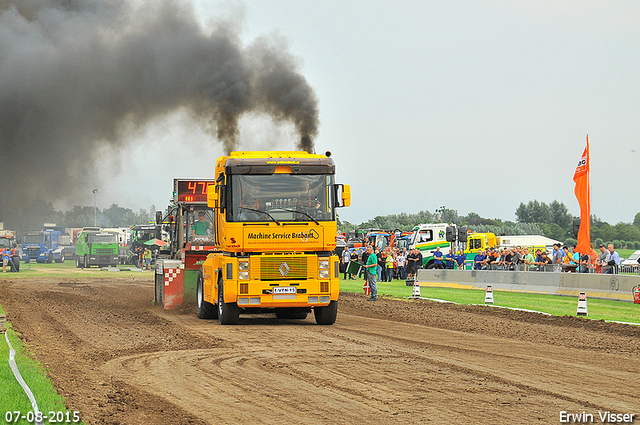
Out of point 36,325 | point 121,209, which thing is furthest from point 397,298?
point 121,209

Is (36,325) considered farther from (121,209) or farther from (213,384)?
(121,209)

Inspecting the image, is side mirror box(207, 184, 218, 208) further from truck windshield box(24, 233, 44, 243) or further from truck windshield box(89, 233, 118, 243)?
truck windshield box(24, 233, 44, 243)

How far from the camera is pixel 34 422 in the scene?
6.78 meters

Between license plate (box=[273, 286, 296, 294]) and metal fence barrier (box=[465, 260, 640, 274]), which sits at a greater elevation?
metal fence barrier (box=[465, 260, 640, 274])

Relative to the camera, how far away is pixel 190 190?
2012 cm

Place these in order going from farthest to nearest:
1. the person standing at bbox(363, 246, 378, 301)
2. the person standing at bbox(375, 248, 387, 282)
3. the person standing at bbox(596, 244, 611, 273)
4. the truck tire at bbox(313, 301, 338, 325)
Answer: the person standing at bbox(375, 248, 387, 282) < the person standing at bbox(596, 244, 611, 273) < the person standing at bbox(363, 246, 378, 301) < the truck tire at bbox(313, 301, 338, 325)

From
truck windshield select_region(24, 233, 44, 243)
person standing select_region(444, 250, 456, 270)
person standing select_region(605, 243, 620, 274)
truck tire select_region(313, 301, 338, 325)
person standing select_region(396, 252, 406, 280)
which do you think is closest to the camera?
truck tire select_region(313, 301, 338, 325)

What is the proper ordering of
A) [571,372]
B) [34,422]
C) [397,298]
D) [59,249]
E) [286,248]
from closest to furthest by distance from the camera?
[34,422] → [571,372] → [286,248] → [397,298] → [59,249]

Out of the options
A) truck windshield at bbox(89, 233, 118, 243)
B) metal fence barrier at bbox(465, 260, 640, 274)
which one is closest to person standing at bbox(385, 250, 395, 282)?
metal fence barrier at bbox(465, 260, 640, 274)

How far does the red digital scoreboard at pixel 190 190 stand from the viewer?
19.9m

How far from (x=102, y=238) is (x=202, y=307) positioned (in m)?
43.8

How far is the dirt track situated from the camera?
7602 mm

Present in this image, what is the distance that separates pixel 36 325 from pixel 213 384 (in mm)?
8381

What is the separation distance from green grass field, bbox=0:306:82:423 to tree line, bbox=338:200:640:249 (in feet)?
313
